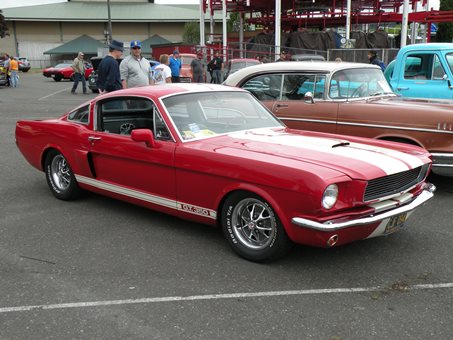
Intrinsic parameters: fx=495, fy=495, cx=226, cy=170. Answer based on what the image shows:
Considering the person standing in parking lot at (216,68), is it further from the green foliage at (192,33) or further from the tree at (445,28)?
the green foliage at (192,33)

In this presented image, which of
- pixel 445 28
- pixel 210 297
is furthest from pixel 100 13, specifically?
pixel 210 297

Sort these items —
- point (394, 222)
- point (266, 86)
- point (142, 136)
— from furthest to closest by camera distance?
1. point (266, 86)
2. point (142, 136)
3. point (394, 222)

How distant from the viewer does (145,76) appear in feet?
30.2

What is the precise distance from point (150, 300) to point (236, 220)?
104 cm

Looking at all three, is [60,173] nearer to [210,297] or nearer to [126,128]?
[126,128]

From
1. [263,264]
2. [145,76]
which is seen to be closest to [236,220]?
[263,264]

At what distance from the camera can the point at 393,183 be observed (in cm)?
407

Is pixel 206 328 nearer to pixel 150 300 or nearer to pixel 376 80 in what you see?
pixel 150 300

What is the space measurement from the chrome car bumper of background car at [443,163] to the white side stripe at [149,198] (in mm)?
3202

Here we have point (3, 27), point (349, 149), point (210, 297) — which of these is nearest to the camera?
point (210, 297)

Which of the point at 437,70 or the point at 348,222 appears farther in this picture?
the point at 437,70

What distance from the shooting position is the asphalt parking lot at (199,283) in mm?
3180

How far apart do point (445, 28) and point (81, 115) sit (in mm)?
37607

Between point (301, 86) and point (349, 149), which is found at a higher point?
point (301, 86)
